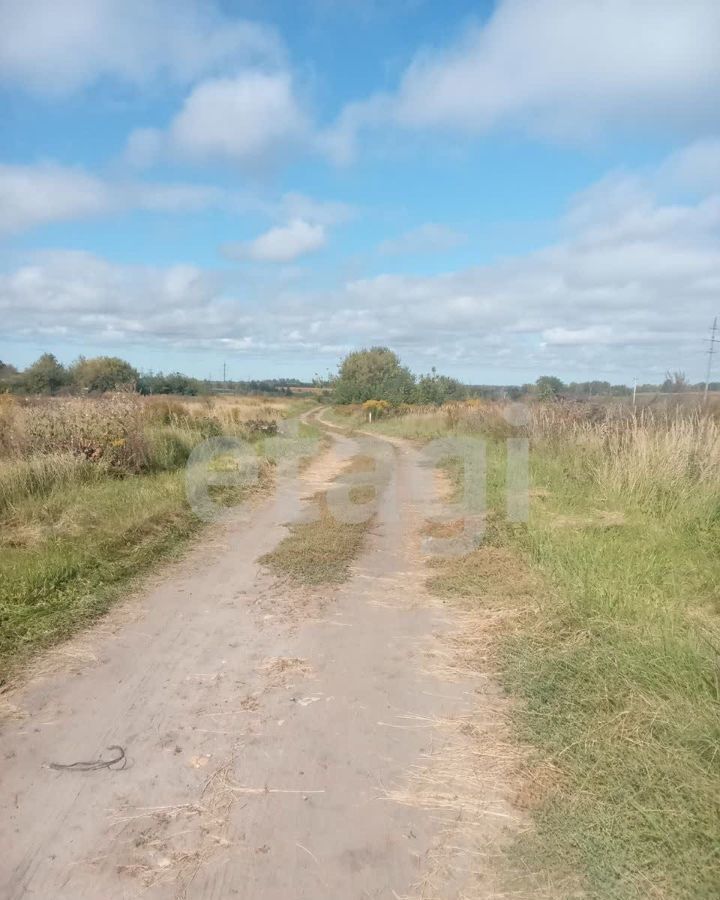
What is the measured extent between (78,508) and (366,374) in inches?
1800

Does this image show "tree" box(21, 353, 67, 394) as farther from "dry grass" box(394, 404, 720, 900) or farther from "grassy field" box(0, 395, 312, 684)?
"dry grass" box(394, 404, 720, 900)

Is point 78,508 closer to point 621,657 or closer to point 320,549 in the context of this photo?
point 320,549

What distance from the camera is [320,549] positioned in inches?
266

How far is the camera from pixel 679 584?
5.11 m

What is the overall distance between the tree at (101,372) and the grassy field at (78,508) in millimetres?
12674

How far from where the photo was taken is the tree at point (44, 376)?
26969 mm

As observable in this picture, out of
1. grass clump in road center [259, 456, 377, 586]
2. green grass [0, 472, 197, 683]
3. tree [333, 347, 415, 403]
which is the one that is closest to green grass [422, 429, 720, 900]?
grass clump in road center [259, 456, 377, 586]

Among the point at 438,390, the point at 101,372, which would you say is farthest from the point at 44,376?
the point at 438,390

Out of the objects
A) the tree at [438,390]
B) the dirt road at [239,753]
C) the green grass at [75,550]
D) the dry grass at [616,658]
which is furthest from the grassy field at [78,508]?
the tree at [438,390]

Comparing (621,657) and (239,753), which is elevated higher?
(621,657)

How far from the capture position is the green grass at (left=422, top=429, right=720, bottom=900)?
7.76ft

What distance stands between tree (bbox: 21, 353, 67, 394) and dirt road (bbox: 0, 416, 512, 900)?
82.4 feet

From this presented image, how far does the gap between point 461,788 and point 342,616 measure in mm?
2244

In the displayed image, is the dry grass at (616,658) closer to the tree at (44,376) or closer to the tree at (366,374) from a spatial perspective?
the tree at (44,376)
